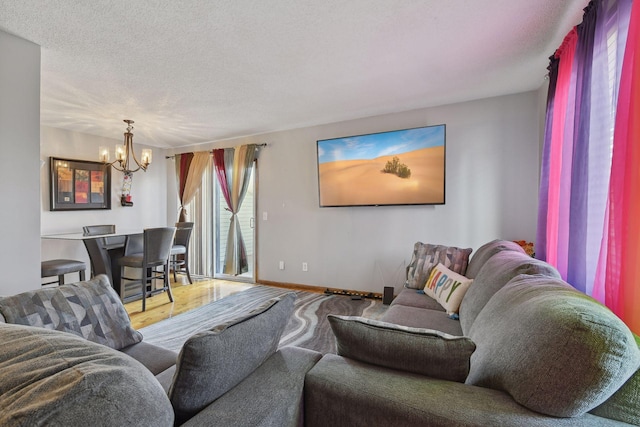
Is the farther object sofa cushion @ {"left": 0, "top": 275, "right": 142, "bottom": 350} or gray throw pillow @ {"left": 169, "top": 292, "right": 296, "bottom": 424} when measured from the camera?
sofa cushion @ {"left": 0, "top": 275, "right": 142, "bottom": 350}

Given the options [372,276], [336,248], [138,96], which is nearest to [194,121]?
[138,96]

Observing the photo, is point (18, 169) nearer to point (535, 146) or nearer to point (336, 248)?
point (336, 248)

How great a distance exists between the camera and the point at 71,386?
20.3 inches

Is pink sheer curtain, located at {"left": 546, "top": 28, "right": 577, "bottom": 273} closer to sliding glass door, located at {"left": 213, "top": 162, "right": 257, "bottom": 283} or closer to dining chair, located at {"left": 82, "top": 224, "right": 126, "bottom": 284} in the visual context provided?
sliding glass door, located at {"left": 213, "top": 162, "right": 257, "bottom": 283}

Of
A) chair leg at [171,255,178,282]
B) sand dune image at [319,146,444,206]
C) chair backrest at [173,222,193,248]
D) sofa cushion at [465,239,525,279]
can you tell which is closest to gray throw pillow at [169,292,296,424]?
sofa cushion at [465,239,525,279]

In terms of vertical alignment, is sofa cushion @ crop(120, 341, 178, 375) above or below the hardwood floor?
above

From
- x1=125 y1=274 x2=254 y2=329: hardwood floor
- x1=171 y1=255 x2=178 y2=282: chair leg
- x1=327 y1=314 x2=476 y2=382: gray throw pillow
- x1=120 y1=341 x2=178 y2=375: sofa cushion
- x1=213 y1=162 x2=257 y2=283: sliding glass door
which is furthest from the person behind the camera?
x1=213 y1=162 x2=257 y2=283: sliding glass door

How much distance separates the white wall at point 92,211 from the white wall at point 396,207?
132 centimetres

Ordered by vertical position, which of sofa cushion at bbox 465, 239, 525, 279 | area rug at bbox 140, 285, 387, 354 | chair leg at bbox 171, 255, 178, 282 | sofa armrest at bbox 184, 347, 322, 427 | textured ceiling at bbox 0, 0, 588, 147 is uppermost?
textured ceiling at bbox 0, 0, 588, 147

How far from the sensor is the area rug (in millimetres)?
2584

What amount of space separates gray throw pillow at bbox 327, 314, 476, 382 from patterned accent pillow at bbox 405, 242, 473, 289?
5.83 ft

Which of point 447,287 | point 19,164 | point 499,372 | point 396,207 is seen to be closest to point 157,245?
point 19,164

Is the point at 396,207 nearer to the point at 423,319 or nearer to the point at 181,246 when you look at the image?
the point at 423,319

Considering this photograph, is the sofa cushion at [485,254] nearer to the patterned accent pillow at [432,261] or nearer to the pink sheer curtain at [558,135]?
the patterned accent pillow at [432,261]
